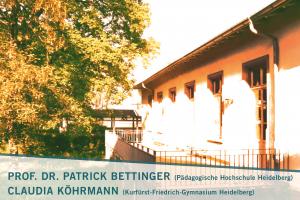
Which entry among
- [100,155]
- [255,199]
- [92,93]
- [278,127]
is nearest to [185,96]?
[92,93]

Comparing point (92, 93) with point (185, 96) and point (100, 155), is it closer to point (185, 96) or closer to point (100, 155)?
point (185, 96)

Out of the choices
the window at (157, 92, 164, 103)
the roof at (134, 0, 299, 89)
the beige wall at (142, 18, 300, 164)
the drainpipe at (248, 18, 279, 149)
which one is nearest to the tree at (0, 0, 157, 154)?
the roof at (134, 0, 299, 89)

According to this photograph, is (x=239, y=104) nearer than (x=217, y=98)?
Yes

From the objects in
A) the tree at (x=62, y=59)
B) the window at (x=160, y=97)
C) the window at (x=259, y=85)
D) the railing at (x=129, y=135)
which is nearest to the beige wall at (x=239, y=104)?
the window at (x=259, y=85)

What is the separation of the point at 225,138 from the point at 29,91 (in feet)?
19.5

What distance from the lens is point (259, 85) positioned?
31.5ft

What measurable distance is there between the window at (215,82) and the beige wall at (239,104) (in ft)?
0.49

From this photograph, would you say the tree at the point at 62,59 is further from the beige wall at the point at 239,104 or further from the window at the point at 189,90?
the beige wall at the point at 239,104

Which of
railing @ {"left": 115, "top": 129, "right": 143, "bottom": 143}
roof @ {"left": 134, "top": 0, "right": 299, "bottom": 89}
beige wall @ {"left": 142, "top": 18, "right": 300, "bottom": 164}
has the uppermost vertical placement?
roof @ {"left": 134, "top": 0, "right": 299, "bottom": 89}

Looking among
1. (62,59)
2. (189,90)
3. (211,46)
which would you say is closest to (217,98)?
(211,46)

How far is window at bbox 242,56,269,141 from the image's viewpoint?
9.30 m

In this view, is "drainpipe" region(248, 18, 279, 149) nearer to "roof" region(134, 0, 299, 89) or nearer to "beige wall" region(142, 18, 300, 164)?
"beige wall" region(142, 18, 300, 164)

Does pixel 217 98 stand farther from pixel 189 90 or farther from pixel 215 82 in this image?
pixel 189 90

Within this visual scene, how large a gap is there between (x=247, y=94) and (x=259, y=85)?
44 cm
